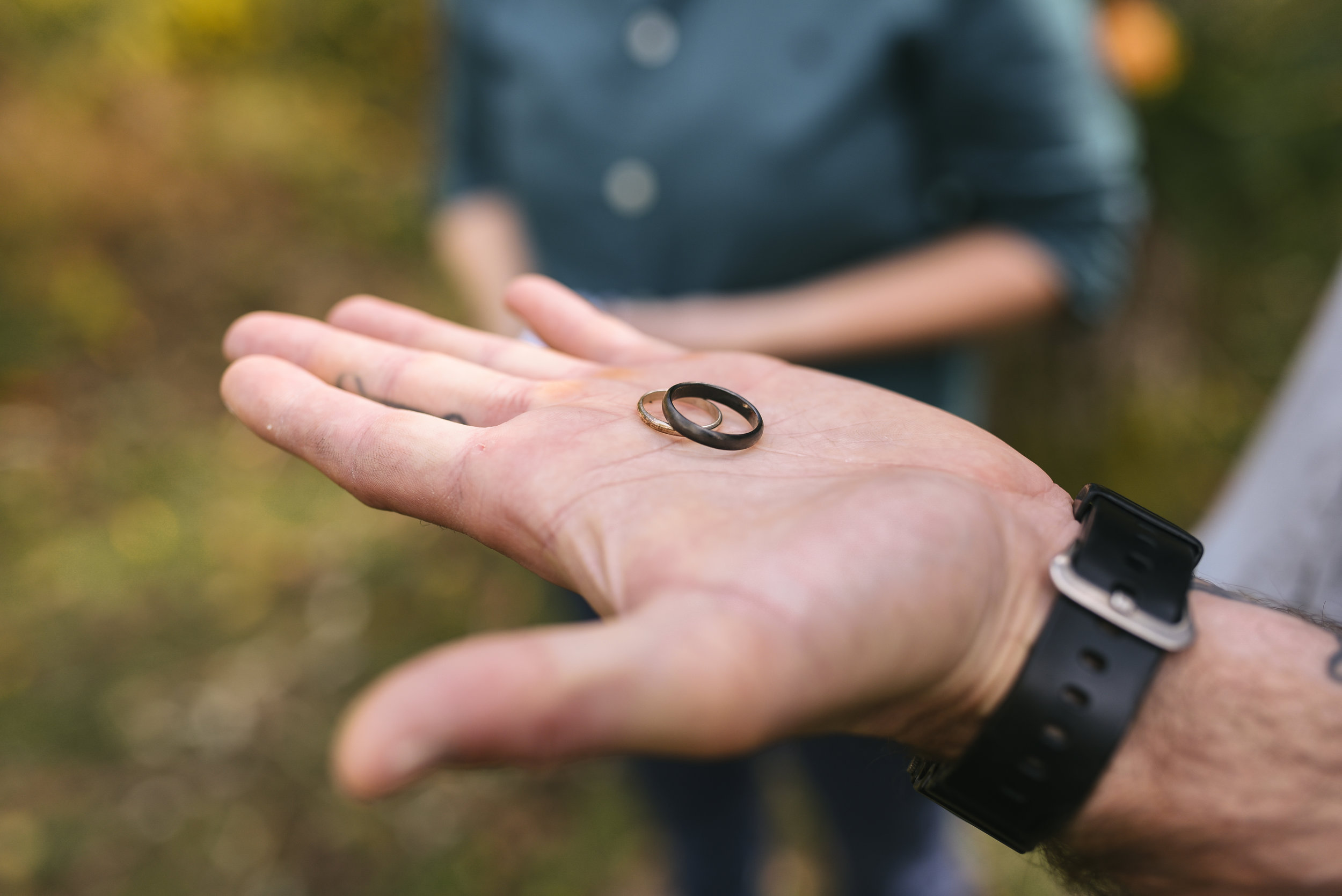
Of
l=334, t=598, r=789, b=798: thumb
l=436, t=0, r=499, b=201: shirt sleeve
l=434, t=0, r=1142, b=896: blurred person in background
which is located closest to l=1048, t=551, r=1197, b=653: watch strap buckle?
l=334, t=598, r=789, b=798: thumb

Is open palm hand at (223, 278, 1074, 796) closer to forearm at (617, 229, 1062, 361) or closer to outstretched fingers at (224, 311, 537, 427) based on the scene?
outstretched fingers at (224, 311, 537, 427)

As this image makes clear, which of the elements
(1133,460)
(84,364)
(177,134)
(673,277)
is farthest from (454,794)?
(177,134)

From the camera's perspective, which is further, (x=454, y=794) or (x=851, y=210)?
(x=454, y=794)

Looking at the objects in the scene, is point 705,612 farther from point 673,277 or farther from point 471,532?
point 673,277

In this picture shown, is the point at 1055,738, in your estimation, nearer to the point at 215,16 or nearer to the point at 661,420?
the point at 661,420

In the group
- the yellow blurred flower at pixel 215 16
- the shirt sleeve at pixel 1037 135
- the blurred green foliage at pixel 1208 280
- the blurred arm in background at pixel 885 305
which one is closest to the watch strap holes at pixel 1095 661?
the blurred arm in background at pixel 885 305

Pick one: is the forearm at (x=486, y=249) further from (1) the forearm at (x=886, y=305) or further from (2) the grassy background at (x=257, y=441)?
(2) the grassy background at (x=257, y=441)

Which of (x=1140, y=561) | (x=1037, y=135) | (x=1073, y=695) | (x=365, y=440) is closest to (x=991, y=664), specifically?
(x=1073, y=695)
